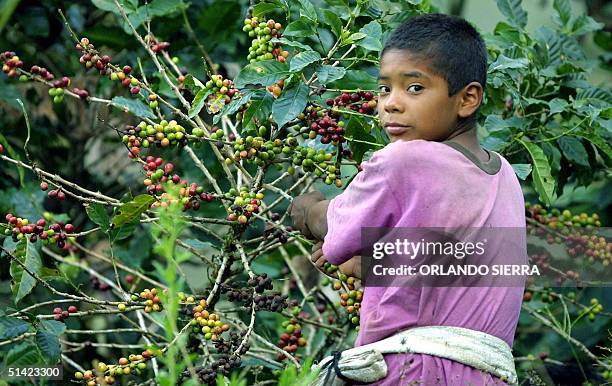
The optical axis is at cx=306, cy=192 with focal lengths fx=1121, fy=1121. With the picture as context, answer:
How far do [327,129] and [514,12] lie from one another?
1064 millimetres

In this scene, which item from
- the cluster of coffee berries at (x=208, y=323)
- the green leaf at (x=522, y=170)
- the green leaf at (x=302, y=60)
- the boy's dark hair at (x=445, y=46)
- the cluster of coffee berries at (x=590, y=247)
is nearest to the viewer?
→ the boy's dark hair at (x=445, y=46)

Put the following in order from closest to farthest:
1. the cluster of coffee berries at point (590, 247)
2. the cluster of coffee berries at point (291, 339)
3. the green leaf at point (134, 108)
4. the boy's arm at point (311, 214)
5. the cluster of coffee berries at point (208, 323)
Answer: the boy's arm at point (311, 214) < the cluster of coffee berries at point (208, 323) < the green leaf at point (134, 108) < the cluster of coffee berries at point (291, 339) < the cluster of coffee berries at point (590, 247)

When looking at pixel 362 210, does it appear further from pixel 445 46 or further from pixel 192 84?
pixel 192 84

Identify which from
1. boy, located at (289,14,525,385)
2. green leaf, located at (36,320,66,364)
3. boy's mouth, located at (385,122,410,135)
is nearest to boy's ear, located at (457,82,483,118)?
boy, located at (289,14,525,385)

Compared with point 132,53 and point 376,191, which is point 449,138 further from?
point 132,53

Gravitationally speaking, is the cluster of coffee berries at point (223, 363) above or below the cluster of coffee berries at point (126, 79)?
below

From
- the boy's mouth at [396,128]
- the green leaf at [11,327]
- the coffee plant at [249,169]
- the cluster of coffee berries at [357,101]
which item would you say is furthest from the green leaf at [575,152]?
the green leaf at [11,327]

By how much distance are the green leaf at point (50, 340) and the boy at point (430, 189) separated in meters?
0.98

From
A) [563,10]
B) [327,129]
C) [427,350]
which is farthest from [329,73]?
[563,10]

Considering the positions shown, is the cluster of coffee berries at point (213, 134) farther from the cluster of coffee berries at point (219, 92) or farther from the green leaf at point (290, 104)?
the green leaf at point (290, 104)

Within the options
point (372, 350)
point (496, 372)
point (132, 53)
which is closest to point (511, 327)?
point (496, 372)

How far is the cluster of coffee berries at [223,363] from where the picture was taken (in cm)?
277

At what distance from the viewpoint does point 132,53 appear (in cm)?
420

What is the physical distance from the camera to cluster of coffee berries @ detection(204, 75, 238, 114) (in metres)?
2.93
